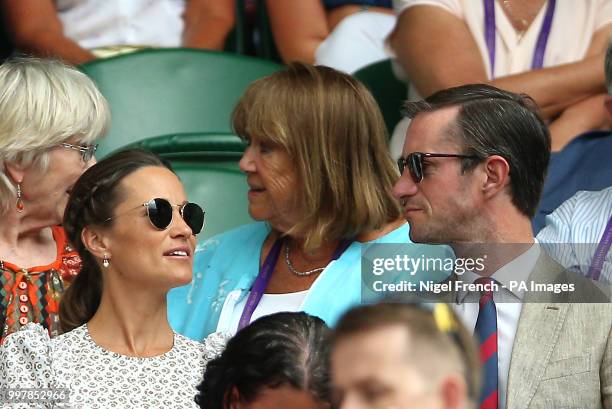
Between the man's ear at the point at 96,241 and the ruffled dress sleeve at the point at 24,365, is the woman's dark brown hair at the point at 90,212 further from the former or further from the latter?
the ruffled dress sleeve at the point at 24,365

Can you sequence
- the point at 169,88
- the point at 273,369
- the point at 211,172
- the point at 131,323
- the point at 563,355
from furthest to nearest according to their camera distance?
1. the point at 169,88
2. the point at 211,172
3. the point at 131,323
4. the point at 563,355
5. the point at 273,369

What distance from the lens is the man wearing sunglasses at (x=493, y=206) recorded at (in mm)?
2805

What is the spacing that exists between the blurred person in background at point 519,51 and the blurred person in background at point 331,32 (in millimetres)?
359

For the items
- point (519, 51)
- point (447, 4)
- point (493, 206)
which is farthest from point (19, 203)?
point (519, 51)

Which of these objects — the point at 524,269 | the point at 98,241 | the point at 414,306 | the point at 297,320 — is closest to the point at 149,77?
the point at 98,241

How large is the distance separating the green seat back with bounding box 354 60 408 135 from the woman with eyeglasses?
1.39 metres

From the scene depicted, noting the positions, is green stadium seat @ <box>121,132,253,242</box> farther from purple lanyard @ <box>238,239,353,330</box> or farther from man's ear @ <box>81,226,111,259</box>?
man's ear @ <box>81,226,111,259</box>

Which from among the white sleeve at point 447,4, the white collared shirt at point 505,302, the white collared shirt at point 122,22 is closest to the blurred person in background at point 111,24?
the white collared shirt at point 122,22

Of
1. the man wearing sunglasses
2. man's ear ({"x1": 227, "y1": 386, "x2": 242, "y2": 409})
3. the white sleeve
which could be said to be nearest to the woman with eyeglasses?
the man wearing sunglasses

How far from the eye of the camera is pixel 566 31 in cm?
428

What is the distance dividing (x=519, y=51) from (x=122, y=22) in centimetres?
150

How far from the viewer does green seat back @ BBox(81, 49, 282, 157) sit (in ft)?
14.4

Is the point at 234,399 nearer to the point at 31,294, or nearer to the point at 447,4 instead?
the point at 31,294

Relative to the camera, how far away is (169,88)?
14.6ft
